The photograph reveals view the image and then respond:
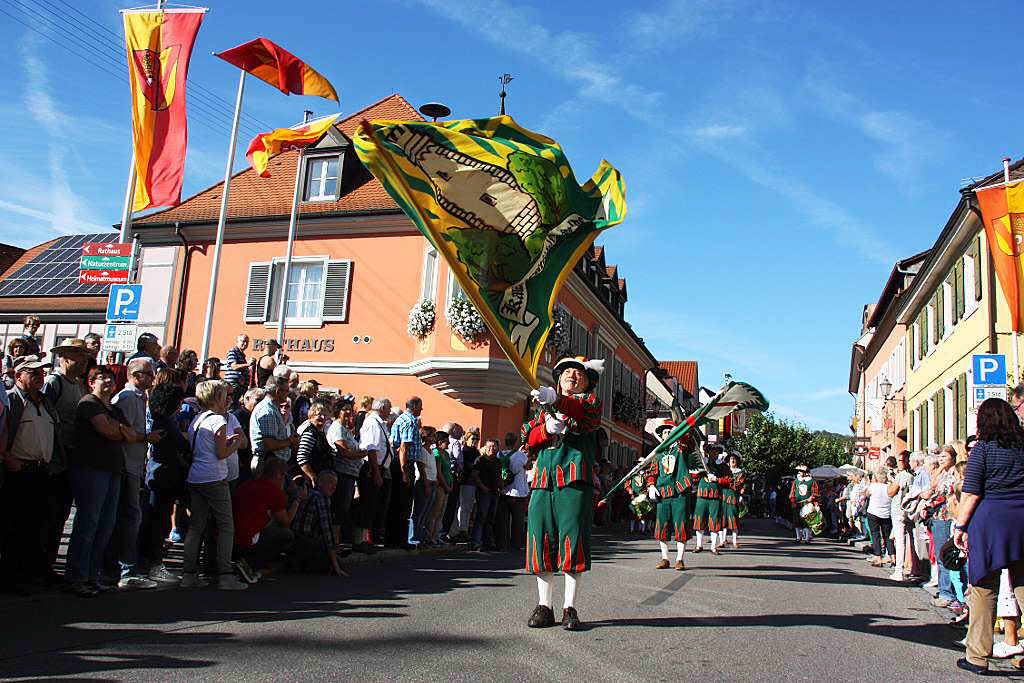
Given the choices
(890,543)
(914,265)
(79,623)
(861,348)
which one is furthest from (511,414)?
(861,348)

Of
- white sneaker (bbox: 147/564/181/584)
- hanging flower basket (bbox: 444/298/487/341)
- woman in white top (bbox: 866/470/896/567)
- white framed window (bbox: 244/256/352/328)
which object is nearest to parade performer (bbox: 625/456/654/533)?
hanging flower basket (bbox: 444/298/487/341)

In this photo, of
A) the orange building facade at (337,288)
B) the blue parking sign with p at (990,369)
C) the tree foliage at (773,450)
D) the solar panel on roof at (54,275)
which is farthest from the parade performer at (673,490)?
the tree foliage at (773,450)

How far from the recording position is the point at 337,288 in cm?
2506

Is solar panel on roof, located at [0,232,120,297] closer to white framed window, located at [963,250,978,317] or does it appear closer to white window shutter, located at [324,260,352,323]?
white window shutter, located at [324,260,352,323]

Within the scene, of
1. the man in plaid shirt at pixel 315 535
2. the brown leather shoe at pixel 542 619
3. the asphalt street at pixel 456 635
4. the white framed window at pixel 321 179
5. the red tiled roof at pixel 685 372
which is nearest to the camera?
the asphalt street at pixel 456 635

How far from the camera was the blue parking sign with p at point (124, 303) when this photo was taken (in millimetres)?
12969

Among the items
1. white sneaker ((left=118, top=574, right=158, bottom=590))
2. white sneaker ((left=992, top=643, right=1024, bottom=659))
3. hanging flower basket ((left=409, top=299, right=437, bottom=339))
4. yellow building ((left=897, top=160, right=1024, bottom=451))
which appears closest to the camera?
white sneaker ((left=992, top=643, right=1024, bottom=659))

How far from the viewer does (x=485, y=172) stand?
25.8 feet

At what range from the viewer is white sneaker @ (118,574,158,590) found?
→ 8008mm

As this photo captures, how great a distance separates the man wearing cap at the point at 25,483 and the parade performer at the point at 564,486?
386 cm

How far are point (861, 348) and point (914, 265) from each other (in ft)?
65.7

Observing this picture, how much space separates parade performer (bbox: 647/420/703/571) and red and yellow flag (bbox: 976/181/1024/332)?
17.2 feet

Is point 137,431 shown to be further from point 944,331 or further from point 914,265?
point 914,265

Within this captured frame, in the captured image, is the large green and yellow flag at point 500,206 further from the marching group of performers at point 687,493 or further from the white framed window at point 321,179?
the white framed window at point 321,179
